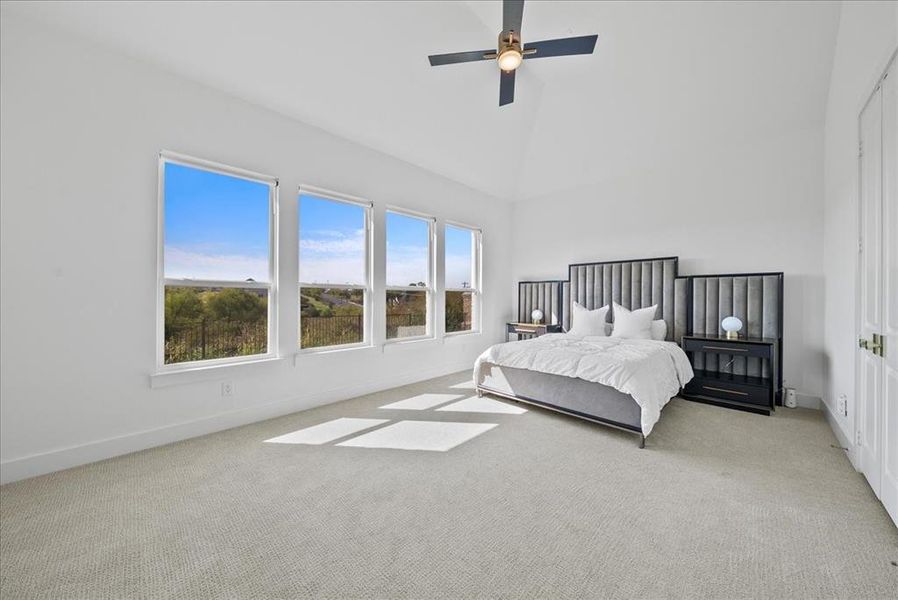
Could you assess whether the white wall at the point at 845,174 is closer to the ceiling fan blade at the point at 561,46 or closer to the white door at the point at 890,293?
the white door at the point at 890,293

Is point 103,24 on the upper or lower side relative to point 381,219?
upper

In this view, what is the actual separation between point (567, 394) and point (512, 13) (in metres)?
3.11

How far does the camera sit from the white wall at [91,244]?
2.40m

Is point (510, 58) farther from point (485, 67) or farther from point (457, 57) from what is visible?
point (485, 67)

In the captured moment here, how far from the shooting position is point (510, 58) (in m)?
2.70

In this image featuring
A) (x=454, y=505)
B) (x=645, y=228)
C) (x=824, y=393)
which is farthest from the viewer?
(x=645, y=228)

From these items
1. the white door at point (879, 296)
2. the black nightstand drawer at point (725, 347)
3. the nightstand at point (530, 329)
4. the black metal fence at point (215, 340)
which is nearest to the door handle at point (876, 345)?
the white door at point (879, 296)

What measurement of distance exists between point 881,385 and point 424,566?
278 cm

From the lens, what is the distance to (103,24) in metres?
2.59

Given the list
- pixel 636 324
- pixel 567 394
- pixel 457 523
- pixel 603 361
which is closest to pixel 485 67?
pixel 603 361

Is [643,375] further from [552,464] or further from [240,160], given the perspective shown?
[240,160]

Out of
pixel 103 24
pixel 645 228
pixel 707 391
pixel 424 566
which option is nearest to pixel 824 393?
pixel 707 391

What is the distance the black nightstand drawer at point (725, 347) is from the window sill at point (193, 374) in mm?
4746

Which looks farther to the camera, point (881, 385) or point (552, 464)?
point (552, 464)
